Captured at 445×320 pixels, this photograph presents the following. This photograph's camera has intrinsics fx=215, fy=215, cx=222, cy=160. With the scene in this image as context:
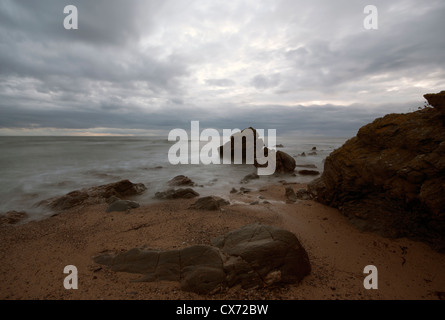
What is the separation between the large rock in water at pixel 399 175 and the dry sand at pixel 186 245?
40cm

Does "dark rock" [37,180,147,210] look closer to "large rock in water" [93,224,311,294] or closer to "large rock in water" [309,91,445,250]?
"large rock in water" [93,224,311,294]

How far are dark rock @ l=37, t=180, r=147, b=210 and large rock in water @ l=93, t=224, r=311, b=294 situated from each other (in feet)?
17.2

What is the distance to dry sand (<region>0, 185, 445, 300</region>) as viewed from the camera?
3312 mm

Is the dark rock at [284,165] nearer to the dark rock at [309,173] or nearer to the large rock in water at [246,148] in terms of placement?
the large rock in water at [246,148]

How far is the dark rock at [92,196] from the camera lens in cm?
823

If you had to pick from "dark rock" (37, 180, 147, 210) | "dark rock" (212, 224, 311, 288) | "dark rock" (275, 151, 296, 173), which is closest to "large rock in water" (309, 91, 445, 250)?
"dark rock" (212, 224, 311, 288)

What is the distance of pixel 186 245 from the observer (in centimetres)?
462

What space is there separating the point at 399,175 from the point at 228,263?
4124 millimetres

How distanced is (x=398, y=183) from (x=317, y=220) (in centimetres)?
216

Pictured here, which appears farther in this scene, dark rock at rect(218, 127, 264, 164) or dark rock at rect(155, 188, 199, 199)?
dark rock at rect(218, 127, 264, 164)

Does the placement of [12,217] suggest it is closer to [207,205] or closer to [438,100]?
[207,205]

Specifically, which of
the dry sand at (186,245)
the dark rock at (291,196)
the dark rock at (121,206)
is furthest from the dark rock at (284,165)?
the dark rock at (121,206)

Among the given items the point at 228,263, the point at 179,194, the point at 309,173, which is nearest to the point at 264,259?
the point at 228,263
